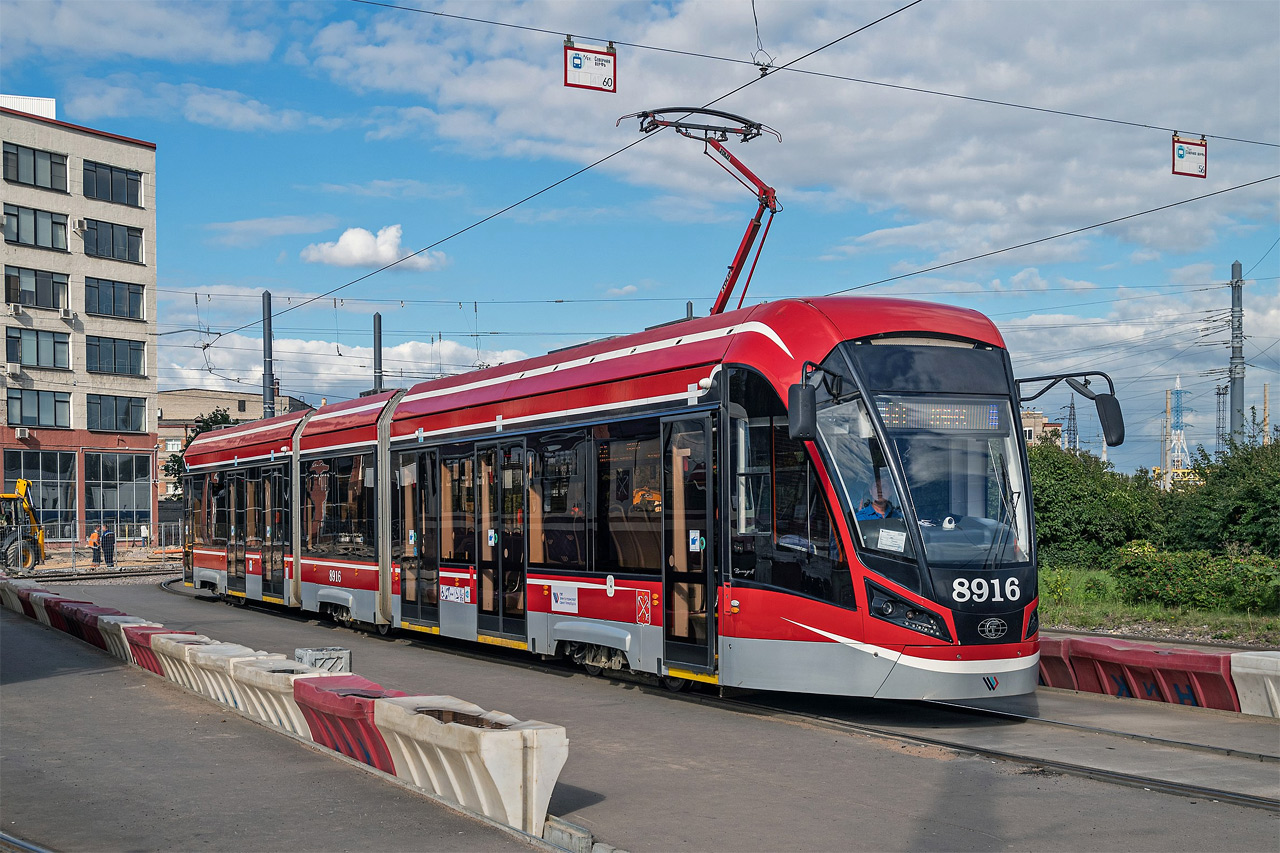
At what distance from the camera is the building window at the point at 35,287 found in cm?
5953

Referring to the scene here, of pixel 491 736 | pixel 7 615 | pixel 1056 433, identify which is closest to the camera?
pixel 491 736

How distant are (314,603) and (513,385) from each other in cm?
861

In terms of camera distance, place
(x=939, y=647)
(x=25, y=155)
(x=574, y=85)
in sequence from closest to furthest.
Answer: (x=939, y=647) < (x=574, y=85) < (x=25, y=155)

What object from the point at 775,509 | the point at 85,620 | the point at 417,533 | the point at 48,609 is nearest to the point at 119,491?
the point at 48,609

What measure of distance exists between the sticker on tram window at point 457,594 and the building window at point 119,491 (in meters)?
51.5

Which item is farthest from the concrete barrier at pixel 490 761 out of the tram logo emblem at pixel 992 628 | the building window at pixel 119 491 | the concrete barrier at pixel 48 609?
the building window at pixel 119 491

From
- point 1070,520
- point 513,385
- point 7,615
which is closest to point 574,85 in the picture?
point 513,385

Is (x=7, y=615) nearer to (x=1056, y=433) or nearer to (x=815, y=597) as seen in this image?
(x=815, y=597)

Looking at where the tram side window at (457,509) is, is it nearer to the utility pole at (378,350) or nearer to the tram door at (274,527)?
the tram door at (274,527)

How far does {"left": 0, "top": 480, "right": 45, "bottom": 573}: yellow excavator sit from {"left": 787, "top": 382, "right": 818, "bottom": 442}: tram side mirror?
4370cm

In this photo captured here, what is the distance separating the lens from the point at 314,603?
2241cm

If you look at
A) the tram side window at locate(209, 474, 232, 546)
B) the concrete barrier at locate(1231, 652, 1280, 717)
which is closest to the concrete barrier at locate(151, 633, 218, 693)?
the concrete barrier at locate(1231, 652, 1280, 717)

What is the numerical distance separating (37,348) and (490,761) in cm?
6069

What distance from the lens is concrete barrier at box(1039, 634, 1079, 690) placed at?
13242mm
